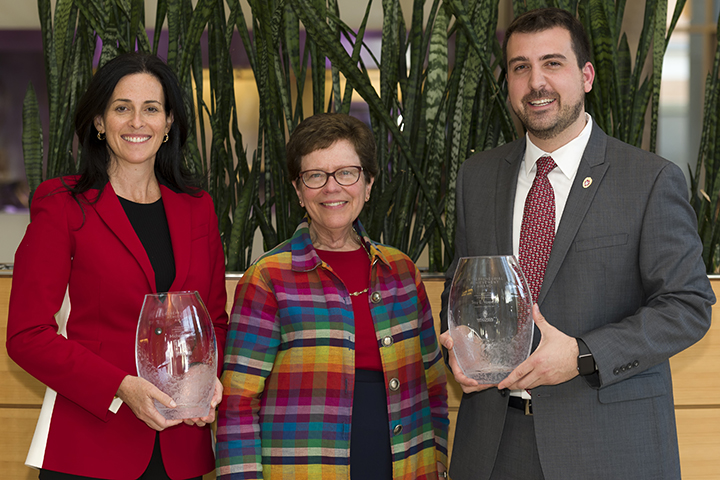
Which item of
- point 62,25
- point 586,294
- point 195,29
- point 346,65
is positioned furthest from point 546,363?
point 62,25

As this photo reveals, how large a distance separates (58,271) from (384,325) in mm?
537

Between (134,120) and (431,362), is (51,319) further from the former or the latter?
(431,362)

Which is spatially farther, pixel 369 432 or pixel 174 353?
pixel 369 432

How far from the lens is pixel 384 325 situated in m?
1.07

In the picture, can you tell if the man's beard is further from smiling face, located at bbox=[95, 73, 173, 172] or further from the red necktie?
smiling face, located at bbox=[95, 73, 173, 172]

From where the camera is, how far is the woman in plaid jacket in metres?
1.01

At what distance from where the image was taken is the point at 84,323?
100 cm

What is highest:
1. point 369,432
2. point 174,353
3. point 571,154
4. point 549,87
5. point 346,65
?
point 346,65

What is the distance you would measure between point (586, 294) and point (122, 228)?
76 centimetres

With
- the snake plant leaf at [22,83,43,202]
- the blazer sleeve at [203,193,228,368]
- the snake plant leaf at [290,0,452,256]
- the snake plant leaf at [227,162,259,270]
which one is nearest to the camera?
the blazer sleeve at [203,193,228,368]

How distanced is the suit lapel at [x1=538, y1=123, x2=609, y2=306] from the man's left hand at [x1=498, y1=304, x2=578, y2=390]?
0.42 ft

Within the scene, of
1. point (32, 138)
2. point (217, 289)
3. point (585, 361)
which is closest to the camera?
point (585, 361)

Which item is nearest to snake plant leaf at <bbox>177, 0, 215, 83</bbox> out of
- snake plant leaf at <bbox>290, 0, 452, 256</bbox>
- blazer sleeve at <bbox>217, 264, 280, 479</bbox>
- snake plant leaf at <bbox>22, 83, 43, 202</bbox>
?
snake plant leaf at <bbox>290, 0, 452, 256</bbox>

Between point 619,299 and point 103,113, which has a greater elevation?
point 103,113
